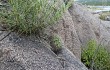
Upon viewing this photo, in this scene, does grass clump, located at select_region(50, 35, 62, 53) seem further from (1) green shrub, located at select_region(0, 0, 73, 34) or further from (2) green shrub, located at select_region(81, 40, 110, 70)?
(2) green shrub, located at select_region(81, 40, 110, 70)

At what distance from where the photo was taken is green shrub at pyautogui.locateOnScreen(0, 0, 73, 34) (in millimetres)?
4395

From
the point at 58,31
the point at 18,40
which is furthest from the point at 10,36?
the point at 58,31

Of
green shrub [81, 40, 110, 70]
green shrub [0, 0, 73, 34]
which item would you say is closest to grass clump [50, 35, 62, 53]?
green shrub [0, 0, 73, 34]

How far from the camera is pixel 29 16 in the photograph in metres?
4.45

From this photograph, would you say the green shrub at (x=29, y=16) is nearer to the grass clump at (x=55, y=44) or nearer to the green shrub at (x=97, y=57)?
the grass clump at (x=55, y=44)

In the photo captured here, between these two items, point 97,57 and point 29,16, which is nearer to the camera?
point 29,16

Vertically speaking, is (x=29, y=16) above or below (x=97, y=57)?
above

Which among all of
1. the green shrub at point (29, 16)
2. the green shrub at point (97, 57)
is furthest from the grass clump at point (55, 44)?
the green shrub at point (97, 57)

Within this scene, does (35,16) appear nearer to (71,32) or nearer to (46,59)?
(46,59)

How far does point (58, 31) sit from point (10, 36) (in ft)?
5.35

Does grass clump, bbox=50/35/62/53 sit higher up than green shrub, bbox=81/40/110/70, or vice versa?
grass clump, bbox=50/35/62/53

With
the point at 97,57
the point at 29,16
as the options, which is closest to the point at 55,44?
the point at 29,16

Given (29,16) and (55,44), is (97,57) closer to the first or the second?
(55,44)

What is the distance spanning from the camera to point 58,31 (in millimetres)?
5980
